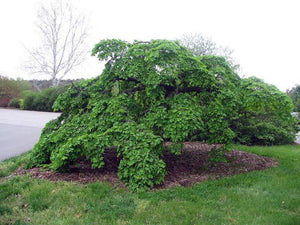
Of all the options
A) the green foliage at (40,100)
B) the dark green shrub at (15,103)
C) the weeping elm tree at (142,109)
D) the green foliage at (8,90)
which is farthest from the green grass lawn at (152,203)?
the green foliage at (8,90)

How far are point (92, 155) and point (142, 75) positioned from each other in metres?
1.74

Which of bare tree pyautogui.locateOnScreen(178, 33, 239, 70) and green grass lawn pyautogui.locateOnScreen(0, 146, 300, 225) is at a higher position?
bare tree pyautogui.locateOnScreen(178, 33, 239, 70)

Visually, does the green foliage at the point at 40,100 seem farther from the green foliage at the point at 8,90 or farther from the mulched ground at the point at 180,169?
the mulched ground at the point at 180,169

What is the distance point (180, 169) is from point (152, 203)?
1707 millimetres

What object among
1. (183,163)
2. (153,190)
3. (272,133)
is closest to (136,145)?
(153,190)

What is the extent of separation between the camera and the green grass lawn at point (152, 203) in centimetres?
314

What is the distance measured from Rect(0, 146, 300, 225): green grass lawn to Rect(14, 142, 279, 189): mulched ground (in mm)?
268

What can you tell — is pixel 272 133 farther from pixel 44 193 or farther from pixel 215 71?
pixel 44 193

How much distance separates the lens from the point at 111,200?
362 cm

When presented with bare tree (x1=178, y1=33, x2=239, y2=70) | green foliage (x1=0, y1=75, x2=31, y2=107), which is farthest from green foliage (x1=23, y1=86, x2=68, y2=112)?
bare tree (x1=178, y1=33, x2=239, y2=70)

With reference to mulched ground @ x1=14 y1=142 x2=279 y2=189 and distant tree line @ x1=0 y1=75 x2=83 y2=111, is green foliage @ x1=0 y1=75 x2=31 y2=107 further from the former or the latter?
mulched ground @ x1=14 y1=142 x2=279 y2=189

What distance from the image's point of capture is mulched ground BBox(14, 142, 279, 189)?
4516 mm

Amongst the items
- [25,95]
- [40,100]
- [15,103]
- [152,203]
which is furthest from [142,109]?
[15,103]

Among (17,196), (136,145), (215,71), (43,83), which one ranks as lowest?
(17,196)
